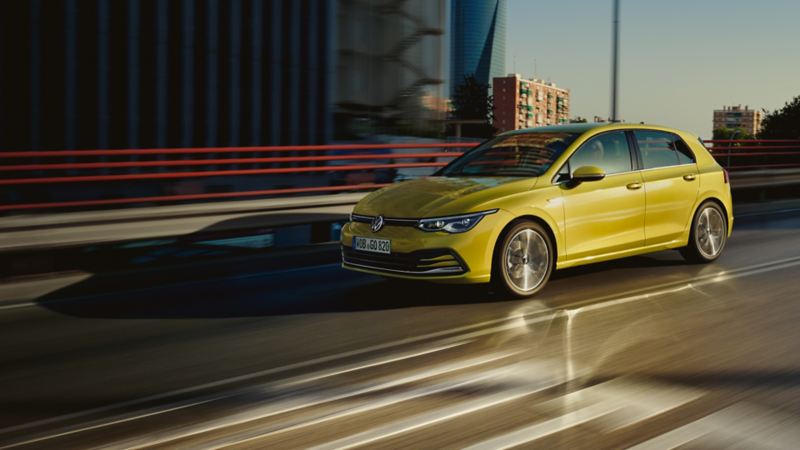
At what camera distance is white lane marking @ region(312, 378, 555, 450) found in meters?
3.69

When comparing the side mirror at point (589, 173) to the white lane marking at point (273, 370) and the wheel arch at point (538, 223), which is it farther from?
the white lane marking at point (273, 370)

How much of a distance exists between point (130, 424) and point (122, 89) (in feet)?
84.6

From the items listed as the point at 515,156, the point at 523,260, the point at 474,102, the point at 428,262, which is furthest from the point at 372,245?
the point at 474,102

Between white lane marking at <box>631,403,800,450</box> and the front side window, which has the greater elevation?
the front side window

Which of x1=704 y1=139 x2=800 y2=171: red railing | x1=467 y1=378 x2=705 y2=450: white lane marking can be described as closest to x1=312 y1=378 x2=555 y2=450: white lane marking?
x1=467 y1=378 x2=705 y2=450: white lane marking

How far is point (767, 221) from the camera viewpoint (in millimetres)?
14000

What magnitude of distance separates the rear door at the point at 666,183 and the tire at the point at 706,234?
21 cm

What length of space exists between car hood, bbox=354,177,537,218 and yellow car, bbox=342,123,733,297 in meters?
0.01

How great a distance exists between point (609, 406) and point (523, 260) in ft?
9.81

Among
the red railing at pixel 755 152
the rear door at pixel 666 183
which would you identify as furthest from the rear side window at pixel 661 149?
the red railing at pixel 755 152

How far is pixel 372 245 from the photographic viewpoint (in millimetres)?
6996

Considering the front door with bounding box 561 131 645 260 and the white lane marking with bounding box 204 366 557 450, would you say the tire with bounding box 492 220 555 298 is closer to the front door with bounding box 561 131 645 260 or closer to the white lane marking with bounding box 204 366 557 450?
the front door with bounding box 561 131 645 260

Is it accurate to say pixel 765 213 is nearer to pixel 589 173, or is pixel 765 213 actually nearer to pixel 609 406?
pixel 589 173

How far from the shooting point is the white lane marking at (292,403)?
3.74m
